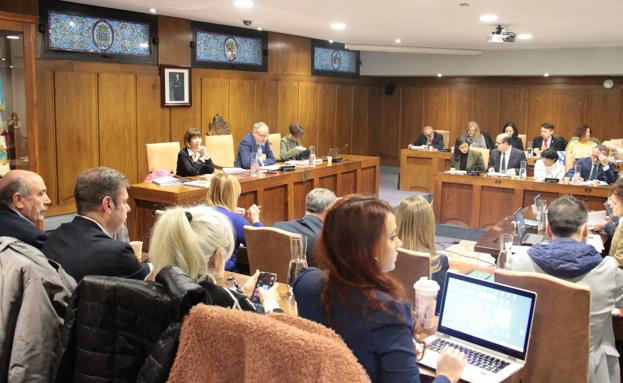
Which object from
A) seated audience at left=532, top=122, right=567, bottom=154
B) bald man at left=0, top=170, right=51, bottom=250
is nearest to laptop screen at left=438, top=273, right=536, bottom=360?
bald man at left=0, top=170, right=51, bottom=250

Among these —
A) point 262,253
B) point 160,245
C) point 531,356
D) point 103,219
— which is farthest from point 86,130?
point 531,356

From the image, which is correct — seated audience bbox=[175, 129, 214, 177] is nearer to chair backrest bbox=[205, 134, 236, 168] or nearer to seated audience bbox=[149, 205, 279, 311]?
chair backrest bbox=[205, 134, 236, 168]

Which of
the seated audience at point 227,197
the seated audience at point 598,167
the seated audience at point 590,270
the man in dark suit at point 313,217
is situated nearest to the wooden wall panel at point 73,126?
the seated audience at point 227,197

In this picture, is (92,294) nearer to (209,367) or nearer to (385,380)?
(209,367)

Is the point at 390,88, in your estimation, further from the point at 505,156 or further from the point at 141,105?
the point at 141,105

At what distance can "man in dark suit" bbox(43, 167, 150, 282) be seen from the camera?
2.33 metres

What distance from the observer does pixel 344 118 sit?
12773 millimetres

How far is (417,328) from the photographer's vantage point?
2484 mm

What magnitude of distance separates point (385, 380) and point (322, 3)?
5686 millimetres

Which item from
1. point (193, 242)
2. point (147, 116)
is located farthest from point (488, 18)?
point (193, 242)

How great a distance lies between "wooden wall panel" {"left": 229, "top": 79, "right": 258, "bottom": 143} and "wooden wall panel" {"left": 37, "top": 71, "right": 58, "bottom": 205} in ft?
9.79

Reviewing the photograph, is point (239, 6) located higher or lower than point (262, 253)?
higher

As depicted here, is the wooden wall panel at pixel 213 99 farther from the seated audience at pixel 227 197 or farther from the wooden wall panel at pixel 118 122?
the seated audience at pixel 227 197

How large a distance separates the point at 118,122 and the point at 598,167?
5718 millimetres
